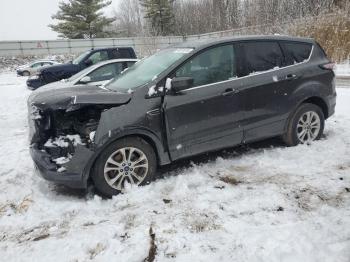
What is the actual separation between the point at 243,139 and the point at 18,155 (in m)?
3.62

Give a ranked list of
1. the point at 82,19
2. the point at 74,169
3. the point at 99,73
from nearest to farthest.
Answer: the point at 74,169, the point at 99,73, the point at 82,19

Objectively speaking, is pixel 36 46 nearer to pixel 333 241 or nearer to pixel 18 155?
pixel 18 155

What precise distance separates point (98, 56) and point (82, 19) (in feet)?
118

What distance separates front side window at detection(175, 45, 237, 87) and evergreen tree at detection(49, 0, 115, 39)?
44.1 m

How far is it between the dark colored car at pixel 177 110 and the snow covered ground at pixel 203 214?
0.33 metres

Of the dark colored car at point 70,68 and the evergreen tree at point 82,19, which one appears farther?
the evergreen tree at point 82,19

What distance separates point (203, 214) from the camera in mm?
3734

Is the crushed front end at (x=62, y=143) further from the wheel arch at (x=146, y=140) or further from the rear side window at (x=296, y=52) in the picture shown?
the rear side window at (x=296, y=52)

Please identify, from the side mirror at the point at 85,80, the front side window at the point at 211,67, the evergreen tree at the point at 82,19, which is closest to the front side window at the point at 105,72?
the side mirror at the point at 85,80

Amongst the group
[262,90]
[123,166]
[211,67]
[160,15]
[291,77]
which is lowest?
[123,166]

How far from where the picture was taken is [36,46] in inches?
1478

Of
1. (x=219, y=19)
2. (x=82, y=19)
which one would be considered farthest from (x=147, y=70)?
(x=219, y=19)

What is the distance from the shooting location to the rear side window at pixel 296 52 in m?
5.50

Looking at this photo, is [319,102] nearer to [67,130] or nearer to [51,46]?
[67,130]
